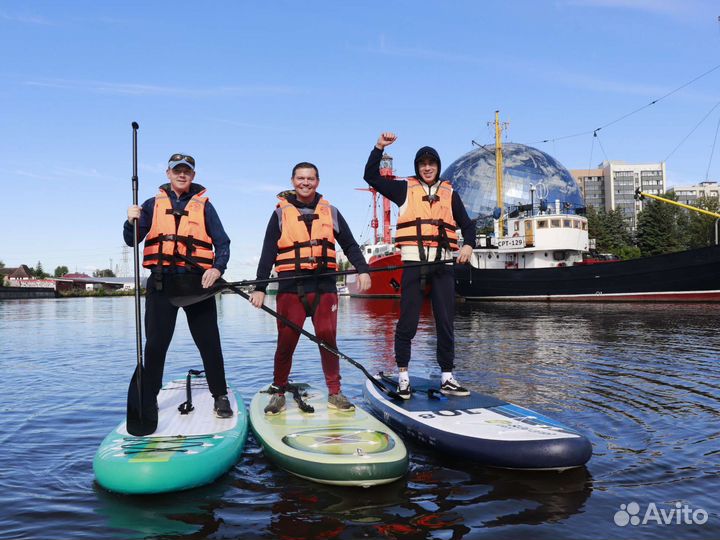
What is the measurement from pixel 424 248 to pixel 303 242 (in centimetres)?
140

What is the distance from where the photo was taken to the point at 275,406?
230 inches

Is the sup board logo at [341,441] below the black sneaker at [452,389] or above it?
below

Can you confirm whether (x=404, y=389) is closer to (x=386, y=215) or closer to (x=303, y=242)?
(x=303, y=242)

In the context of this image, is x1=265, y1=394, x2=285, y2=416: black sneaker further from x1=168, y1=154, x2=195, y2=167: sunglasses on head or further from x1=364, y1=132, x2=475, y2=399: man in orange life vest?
x1=168, y1=154, x2=195, y2=167: sunglasses on head

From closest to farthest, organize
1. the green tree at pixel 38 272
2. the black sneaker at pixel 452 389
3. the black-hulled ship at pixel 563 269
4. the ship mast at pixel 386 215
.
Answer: the black sneaker at pixel 452 389 < the black-hulled ship at pixel 563 269 < the ship mast at pixel 386 215 < the green tree at pixel 38 272

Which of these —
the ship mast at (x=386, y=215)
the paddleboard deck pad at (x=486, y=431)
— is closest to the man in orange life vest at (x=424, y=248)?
the paddleboard deck pad at (x=486, y=431)

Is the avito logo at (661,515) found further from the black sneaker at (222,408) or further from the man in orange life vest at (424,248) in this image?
the black sneaker at (222,408)

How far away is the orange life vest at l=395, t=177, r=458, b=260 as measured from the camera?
6.37 meters

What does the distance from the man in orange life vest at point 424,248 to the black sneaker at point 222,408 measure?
193cm

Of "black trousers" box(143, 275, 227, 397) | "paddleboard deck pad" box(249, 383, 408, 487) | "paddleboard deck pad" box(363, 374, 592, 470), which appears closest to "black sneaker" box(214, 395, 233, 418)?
"paddleboard deck pad" box(249, 383, 408, 487)

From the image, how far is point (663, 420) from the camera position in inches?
253

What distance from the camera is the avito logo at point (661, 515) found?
3.75 metres

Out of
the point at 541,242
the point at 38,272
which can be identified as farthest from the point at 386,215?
the point at 38,272

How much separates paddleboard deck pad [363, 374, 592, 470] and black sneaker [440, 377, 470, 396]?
0.24 feet
